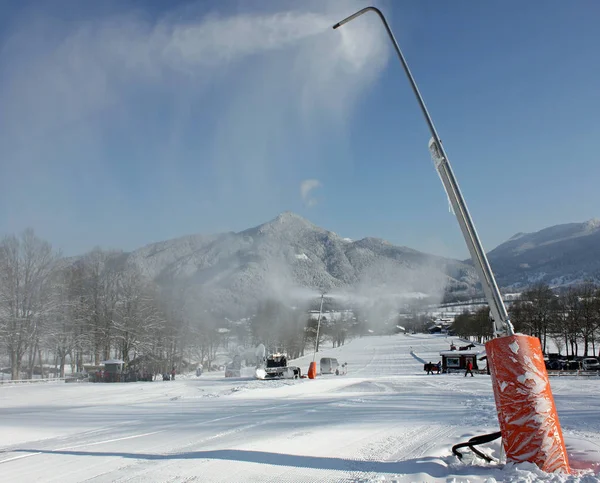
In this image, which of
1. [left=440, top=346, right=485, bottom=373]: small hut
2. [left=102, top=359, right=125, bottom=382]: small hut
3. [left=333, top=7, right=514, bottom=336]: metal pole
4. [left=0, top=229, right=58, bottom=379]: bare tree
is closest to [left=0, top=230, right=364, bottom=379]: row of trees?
[left=0, top=229, right=58, bottom=379]: bare tree

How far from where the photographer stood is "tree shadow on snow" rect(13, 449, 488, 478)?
6109mm

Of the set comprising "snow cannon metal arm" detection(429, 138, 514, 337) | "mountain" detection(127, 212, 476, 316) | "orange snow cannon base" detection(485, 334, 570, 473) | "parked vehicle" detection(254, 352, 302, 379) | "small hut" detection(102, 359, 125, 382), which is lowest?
"parked vehicle" detection(254, 352, 302, 379)

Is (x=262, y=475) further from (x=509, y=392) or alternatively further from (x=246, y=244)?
(x=246, y=244)

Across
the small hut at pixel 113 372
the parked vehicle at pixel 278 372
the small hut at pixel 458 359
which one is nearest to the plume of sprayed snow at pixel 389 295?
the small hut at pixel 458 359

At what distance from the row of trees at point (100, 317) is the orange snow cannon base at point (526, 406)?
1832 inches

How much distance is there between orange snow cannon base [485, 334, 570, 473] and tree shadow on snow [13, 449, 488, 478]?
2.42ft

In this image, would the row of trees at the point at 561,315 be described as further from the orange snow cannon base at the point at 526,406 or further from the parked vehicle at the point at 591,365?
the orange snow cannon base at the point at 526,406

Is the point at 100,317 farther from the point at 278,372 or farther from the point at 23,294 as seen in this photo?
the point at 278,372

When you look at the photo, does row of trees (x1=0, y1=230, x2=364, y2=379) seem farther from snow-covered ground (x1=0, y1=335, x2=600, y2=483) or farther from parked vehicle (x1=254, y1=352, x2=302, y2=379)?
snow-covered ground (x1=0, y1=335, x2=600, y2=483)

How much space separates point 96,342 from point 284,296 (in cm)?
4424

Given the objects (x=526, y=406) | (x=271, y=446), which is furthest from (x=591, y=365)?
(x=526, y=406)

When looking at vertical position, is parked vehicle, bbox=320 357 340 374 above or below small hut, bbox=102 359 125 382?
below

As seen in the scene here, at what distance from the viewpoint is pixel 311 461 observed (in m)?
6.96

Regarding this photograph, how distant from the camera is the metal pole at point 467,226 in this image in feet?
21.7
